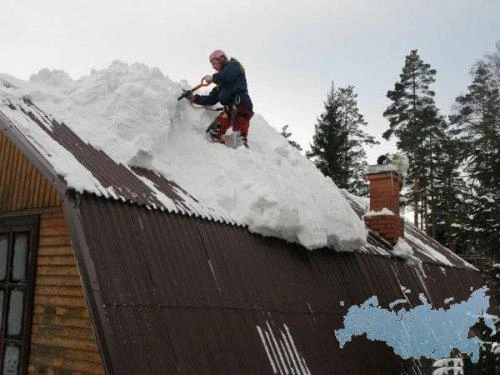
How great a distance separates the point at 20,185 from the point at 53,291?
3.99 ft

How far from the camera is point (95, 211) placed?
485 centimetres

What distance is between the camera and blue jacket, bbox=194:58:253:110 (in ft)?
27.9

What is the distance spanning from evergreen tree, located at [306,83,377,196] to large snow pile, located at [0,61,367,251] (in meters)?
20.7

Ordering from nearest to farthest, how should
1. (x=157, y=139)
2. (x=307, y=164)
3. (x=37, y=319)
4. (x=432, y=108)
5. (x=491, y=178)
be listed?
(x=37, y=319), (x=157, y=139), (x=491, y=178), (x=307, y=164), (x=432, y=108)

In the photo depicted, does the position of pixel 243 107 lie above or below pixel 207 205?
above


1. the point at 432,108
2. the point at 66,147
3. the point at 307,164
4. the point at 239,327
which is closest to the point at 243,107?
the point at 307,164

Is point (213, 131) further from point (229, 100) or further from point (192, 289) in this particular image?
point (192, 289)

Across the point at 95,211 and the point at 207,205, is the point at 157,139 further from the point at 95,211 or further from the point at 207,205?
the point at 95,211

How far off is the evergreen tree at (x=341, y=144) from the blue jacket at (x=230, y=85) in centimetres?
2052

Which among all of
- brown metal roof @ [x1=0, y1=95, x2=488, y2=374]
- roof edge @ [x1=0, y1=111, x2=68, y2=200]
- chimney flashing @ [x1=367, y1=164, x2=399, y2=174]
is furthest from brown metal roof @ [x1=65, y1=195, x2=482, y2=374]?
chimney flashing @ [x1=367, y1=164, x2=399, y2=174]

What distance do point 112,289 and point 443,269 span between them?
9.61 metres

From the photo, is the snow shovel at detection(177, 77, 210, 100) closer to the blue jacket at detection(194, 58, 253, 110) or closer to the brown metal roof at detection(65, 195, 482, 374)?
the blue jacket at detection(194, 58, 253, 110)

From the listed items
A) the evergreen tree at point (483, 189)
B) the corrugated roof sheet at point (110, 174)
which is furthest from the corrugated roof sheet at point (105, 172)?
the evergreen tree at point (483, 189)

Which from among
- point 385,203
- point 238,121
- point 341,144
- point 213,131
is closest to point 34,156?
point 213,131
